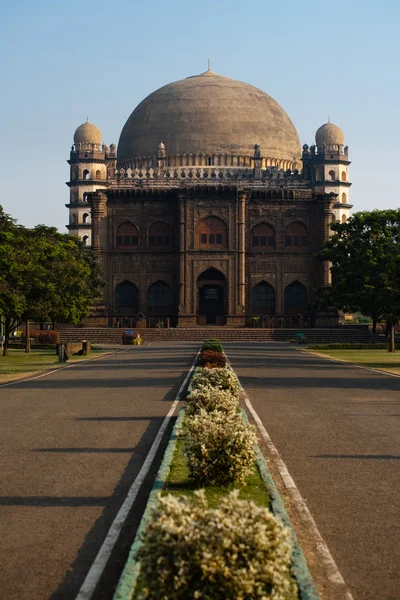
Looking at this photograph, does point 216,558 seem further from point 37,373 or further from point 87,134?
point 87,134

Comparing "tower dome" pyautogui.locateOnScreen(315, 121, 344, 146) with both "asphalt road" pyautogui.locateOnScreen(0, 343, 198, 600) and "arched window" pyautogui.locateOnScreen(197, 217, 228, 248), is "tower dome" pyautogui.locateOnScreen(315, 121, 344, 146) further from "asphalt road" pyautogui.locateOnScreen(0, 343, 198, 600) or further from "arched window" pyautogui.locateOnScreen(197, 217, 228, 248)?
"asphalt road" pyautogui.locateOnScreen(0, 343, 198, 600)

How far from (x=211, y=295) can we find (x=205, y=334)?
38.6ft

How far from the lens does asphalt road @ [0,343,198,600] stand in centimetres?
686

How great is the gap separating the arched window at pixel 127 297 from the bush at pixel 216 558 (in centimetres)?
7976

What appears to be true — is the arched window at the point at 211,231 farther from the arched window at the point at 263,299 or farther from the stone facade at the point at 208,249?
the arched window at the point at 263,299

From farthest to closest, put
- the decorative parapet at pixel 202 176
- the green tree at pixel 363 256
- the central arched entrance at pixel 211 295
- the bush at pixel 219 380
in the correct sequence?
the decorative parapet at pixel 202 176
the central arched entrance at pixel 211 295
the green tree at pixel 363 256
the bush at pixel 219 380

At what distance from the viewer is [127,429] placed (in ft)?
50.6

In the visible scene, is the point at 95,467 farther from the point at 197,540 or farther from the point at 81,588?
the point at 197,540

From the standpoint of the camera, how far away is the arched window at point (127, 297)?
8506cm

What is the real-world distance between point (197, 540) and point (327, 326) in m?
75.3

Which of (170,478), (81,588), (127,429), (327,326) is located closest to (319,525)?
(170,478)

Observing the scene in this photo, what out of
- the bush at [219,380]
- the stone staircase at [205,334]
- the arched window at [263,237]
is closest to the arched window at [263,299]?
the arched window at [263,237]

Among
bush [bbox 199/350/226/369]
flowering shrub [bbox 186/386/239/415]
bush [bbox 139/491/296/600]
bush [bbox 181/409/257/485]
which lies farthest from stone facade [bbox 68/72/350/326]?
bush [bbox 139/491/296/600]

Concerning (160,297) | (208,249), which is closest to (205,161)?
(208,249)
